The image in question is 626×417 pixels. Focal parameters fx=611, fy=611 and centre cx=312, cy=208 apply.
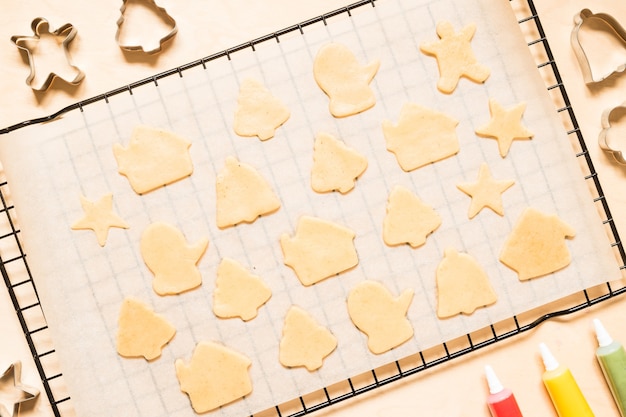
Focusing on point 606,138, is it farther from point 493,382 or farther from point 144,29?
point 144,29

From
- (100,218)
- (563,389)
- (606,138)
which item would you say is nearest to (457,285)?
(563,389)

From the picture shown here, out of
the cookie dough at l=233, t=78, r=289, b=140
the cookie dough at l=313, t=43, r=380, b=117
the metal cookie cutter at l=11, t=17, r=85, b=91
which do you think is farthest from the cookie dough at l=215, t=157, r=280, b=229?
the metal cookie cutter at l=11, t=17, r=85, b=91

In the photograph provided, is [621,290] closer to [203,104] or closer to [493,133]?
[493,133]

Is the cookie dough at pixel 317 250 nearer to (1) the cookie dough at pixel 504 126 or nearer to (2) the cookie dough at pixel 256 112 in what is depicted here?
(2) the cookie dough at pixel 256 112

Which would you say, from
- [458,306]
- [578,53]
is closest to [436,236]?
[458,306]

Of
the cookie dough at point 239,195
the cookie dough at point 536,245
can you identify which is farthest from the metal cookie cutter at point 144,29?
the cookie dough at point 536,245

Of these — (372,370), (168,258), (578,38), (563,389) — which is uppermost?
(578,38)

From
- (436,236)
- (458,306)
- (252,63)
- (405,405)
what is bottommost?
(405,405)
